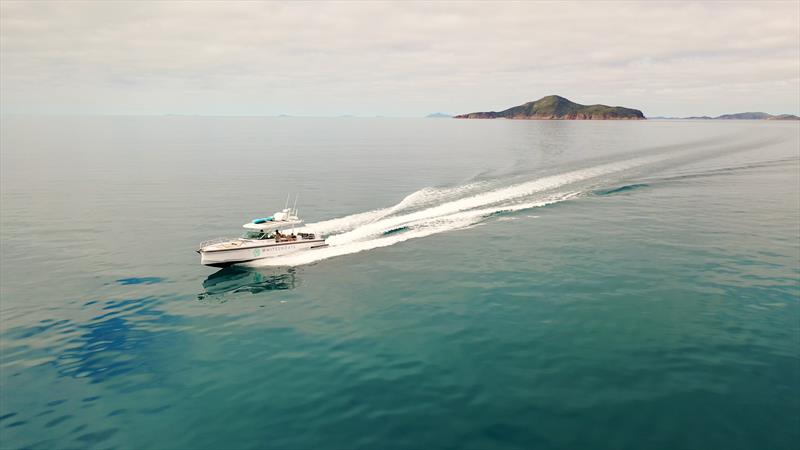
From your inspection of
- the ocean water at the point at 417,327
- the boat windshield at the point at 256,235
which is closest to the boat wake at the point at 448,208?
the ocean water at the point at 417,327

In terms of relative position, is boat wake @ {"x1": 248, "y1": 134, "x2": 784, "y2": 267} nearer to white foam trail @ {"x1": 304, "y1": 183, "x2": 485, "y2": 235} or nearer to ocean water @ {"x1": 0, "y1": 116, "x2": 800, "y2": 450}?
white foam trail @ {"x1": 304, "y1": 183, "x2": 485, "y2": 235}

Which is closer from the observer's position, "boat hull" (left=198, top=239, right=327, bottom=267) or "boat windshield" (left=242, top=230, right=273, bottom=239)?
"boat hull" (left=198, top=239, right=327, bottom=267)

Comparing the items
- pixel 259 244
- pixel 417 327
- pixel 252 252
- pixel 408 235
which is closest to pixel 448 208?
pixel 408 235

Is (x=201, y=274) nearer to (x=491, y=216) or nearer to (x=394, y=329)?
(x=394, y=329)

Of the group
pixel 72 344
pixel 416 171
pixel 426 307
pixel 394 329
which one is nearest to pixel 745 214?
pixel 426 307

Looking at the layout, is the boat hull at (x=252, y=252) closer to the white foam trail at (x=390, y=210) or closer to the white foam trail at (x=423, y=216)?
the white foam trail at (x=423, y=216)

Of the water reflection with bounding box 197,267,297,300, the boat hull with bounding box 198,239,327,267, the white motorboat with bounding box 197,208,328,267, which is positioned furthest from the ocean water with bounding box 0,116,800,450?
the white motorboat with bounding box 197,208,328,267
